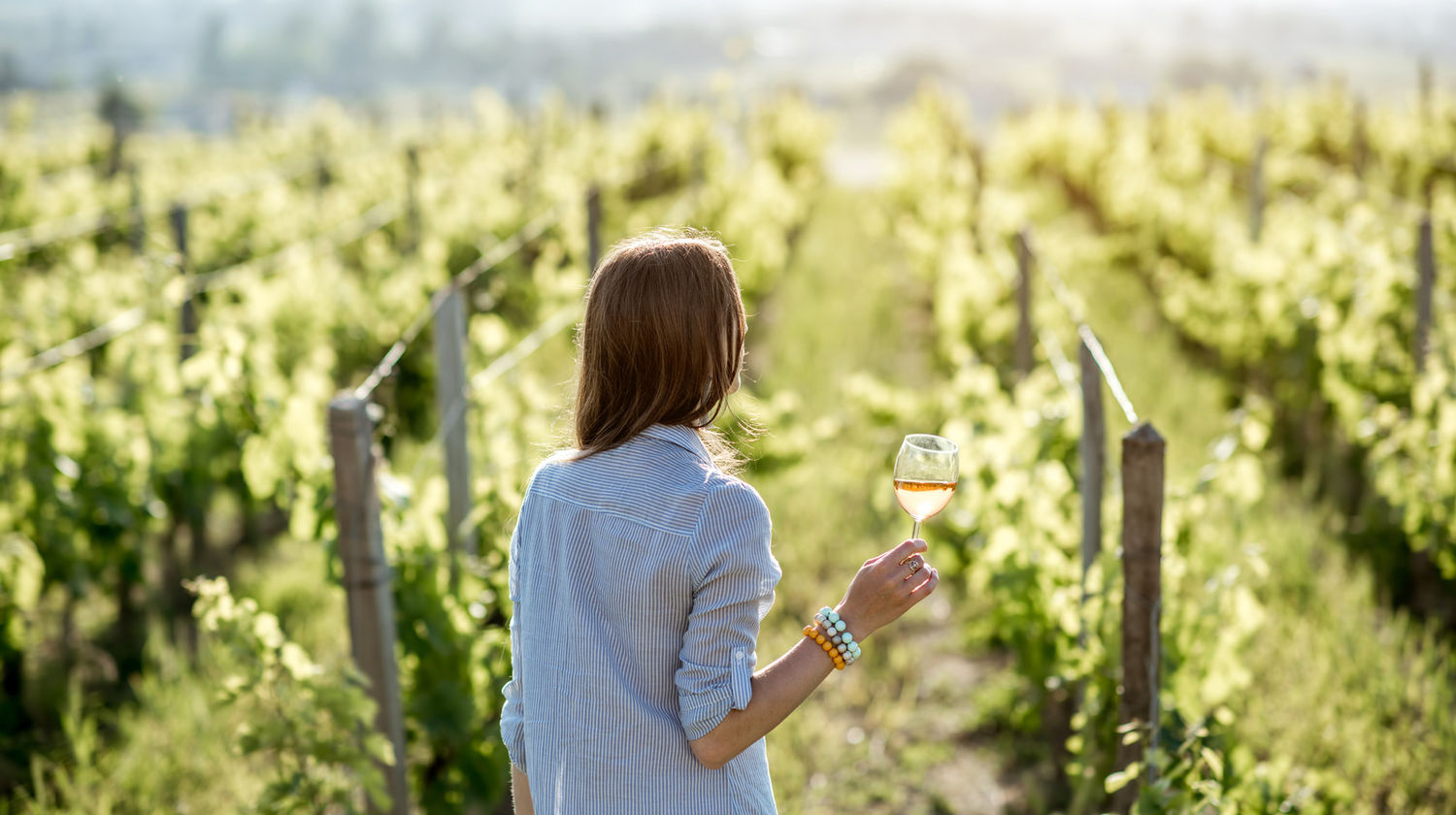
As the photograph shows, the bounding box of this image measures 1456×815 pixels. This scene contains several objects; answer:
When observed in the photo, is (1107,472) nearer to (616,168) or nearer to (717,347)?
(717,347)

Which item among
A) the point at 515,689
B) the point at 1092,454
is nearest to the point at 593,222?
the point at 1092,454

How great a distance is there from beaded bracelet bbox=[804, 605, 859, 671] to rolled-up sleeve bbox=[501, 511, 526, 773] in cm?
41

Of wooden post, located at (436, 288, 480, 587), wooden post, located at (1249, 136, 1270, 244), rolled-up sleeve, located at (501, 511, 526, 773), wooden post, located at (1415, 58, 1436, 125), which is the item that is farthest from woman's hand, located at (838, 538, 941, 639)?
wooden post, located at (1415, 58, 1436, 125)

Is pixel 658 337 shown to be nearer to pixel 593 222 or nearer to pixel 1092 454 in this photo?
pixel 1092 454

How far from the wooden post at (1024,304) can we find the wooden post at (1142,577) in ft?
8.32

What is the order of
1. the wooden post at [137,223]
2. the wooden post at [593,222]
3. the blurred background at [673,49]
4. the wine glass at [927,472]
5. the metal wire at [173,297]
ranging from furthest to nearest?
1. the blurred background at [673,49]
2. the wooden post at [137,223]
3. the wooden post at [593,222]
4. the metal wire at [173,297]
5. the wine glass at [927,472]

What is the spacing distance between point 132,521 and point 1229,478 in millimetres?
3332

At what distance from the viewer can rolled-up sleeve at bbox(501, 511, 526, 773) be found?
150 cm

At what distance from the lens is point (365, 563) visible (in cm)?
233

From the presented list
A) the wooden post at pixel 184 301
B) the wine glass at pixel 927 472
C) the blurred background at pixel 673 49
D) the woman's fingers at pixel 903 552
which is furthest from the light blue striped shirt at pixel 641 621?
the blurred background at pixel 673 49

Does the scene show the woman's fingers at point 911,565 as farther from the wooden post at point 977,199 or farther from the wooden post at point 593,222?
the wooden post at point 977,199

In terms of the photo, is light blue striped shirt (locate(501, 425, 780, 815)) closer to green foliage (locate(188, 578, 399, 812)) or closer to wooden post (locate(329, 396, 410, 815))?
green foliage (locate(188, 578, 399, 812))

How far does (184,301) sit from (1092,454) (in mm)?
3636

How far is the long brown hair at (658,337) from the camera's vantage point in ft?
4.23
